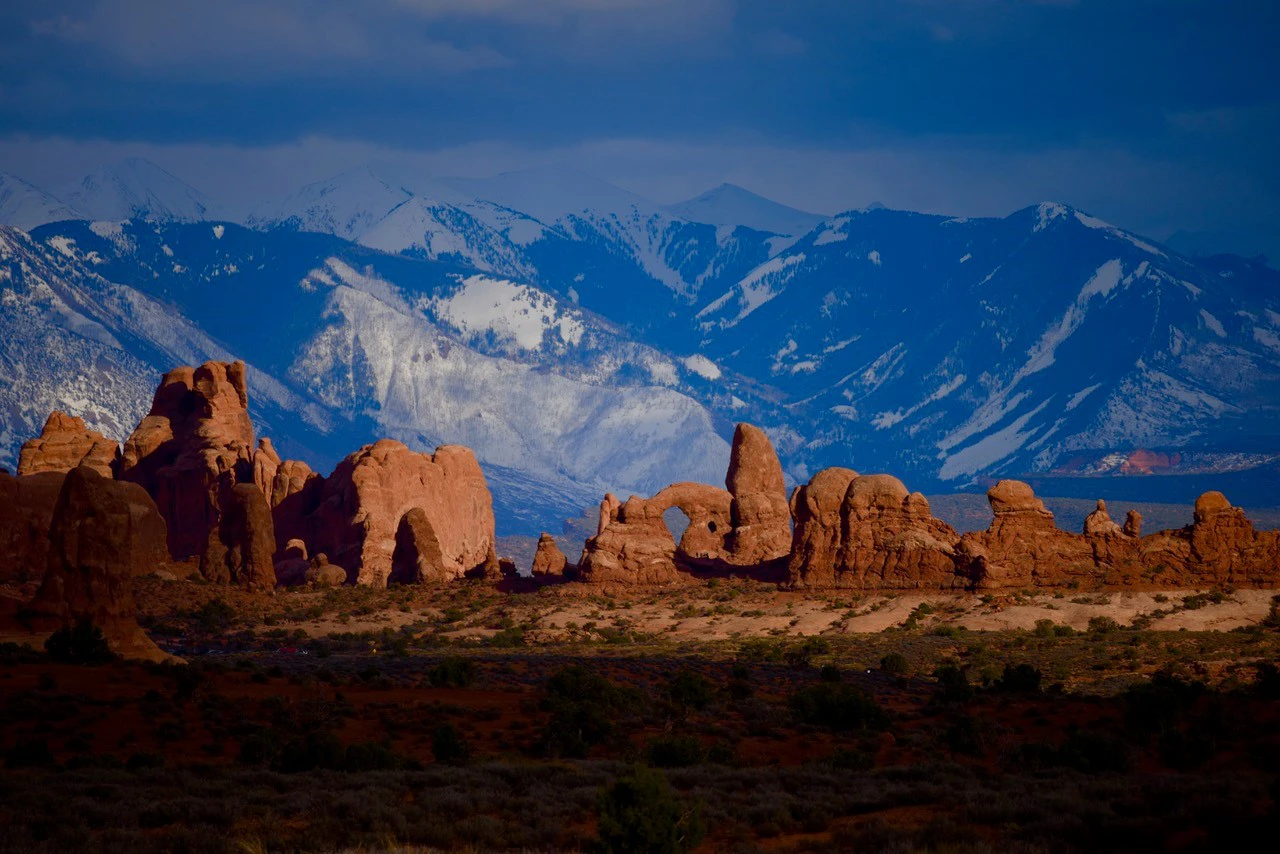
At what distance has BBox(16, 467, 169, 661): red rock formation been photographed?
169 feet

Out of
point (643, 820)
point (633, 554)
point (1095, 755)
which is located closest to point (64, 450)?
point (633, 554)

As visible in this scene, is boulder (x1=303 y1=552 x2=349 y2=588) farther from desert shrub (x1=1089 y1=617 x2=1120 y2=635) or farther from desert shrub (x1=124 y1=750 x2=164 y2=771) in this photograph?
desert shrub (x1=124 y1=750 x2=164 y2=771)

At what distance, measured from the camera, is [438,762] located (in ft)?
111

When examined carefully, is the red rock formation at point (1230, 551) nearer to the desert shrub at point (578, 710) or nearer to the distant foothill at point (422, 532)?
the distant foothill at point (422, 532)

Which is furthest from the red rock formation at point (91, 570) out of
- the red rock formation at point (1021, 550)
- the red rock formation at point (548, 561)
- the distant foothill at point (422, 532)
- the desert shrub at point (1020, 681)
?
the red rock formation at point (548, 561)

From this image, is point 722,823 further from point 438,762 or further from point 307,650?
point 307,650

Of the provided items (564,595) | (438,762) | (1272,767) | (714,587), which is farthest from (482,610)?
(1272,767)

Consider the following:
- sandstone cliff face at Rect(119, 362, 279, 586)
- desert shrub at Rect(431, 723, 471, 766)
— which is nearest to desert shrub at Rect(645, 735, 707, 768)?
desert shrub at Rect(431, 723, 471, 766)

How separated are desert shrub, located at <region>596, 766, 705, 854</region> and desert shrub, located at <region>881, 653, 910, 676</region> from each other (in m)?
33.9

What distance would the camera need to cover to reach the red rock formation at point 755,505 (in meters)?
89.8

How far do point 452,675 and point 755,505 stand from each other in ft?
142

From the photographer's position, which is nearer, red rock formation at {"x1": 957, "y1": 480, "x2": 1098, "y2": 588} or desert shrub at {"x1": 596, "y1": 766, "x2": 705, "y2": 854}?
desert shrub at {"x1": 596, "y1": 766, "x2": 705, "y2": 854}

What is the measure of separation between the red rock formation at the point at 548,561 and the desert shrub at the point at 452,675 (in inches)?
1616

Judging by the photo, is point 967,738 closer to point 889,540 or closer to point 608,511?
point 889,540
